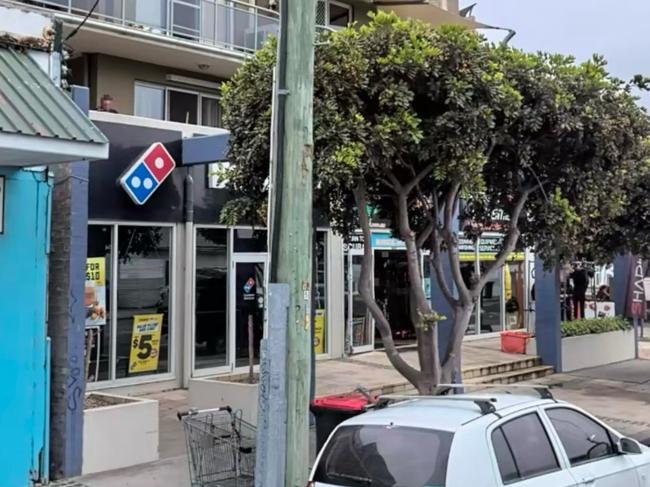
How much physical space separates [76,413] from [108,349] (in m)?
4.56

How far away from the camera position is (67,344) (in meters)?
8.12

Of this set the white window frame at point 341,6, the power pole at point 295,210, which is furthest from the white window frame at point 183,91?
the power pole at point 295,210

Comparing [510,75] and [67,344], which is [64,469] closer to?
[67,344]

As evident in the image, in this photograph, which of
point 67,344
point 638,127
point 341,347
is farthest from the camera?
point 341,347

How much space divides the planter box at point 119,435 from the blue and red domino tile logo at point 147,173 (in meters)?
4.52

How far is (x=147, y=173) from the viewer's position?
12602 millimetres

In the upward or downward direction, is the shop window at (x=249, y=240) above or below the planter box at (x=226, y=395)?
above

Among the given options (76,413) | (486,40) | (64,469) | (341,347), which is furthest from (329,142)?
(341,347)

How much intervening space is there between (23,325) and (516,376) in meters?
10.7

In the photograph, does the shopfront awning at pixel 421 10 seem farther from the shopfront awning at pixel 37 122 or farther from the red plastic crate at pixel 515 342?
the shopfront awning at pixel 37 122

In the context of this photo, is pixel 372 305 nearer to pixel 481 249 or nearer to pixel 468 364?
pixel 468 364

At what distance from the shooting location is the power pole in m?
6.17

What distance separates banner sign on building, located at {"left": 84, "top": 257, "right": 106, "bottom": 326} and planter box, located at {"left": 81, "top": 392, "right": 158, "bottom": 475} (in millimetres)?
3589

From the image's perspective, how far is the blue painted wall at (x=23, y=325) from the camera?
25.2ft
